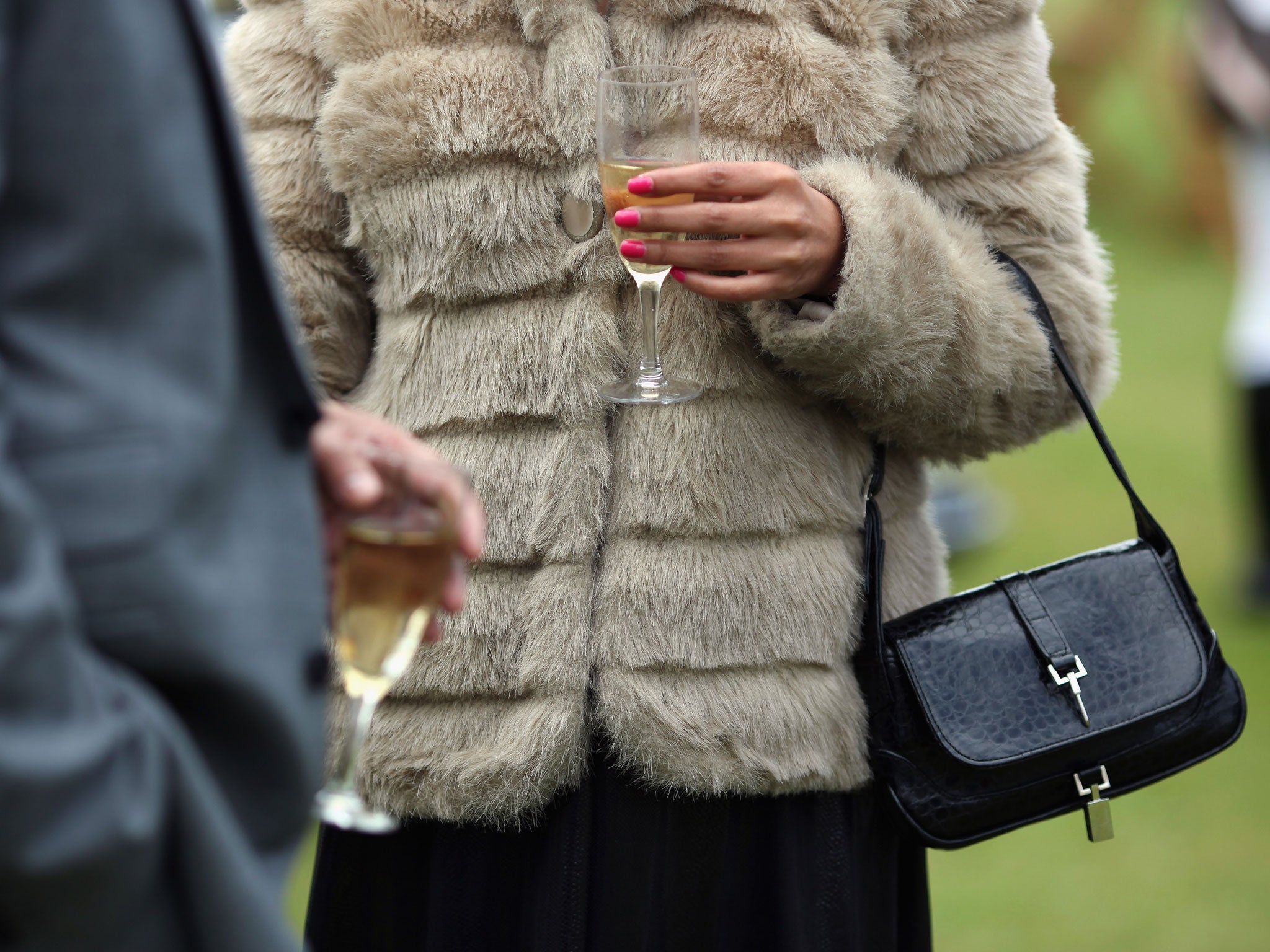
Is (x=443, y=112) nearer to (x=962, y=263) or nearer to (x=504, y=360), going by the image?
(x=504, y=360)

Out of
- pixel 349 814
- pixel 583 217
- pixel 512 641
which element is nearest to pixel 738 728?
pixel 512 641

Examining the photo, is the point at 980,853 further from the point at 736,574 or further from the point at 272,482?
the point at 272,482

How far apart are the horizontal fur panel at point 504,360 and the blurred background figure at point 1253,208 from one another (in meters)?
3.65

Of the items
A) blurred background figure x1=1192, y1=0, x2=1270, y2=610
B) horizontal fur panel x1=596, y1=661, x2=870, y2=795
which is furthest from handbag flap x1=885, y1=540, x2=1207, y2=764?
blurred background figure x1=1192, y1=0, x2=1270, y2=610

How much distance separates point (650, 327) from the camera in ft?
4.94

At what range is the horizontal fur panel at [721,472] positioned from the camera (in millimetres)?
1569

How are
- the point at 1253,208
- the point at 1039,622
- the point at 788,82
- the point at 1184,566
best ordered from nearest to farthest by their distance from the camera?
the point at 788,82
the point at 1039,622
the point at 1253,208
the point at 1184,566

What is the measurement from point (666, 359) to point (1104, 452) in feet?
1.75

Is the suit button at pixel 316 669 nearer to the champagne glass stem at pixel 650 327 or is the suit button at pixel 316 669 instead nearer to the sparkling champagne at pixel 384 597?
the sparkling champagne at pixel 384 597

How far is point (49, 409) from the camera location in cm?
79

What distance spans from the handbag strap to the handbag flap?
24mm

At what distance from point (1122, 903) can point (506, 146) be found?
249 cm

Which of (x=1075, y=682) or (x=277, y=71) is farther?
(x=277, y=71)

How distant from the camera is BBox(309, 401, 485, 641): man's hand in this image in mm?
914
